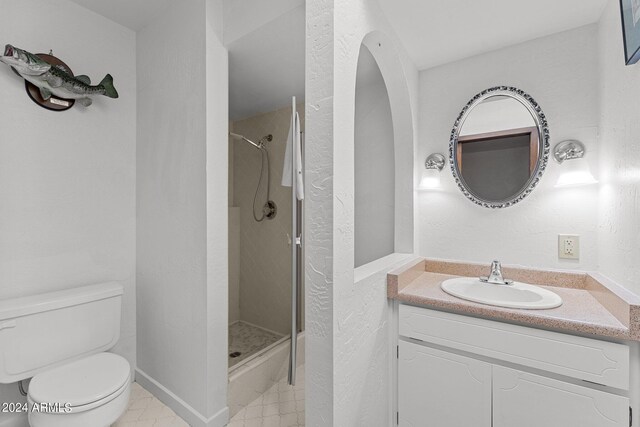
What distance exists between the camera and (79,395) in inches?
49.1

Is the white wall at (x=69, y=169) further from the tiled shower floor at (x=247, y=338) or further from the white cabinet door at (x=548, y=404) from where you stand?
the white cabinet door at (x=548, y=404)

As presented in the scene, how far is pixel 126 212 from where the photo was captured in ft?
6.36

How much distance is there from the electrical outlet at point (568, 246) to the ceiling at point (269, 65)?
1.78m

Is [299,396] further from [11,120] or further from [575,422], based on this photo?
[11,120]

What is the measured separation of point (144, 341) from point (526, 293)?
2.34 metres

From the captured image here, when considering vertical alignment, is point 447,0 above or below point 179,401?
above

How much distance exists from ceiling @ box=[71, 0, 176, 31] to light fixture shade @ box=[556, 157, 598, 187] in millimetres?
2406

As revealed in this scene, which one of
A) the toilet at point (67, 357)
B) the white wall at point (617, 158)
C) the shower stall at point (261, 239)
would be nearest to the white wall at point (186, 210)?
the toilet at point (67, 357)

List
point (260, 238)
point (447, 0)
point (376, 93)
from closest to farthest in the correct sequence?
point (447, 0)
point (376, 93)
point (260, 238)

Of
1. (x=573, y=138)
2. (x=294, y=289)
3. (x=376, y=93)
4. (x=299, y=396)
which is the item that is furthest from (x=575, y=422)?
(x=376, y=93)

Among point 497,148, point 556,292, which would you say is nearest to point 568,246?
point 556,292

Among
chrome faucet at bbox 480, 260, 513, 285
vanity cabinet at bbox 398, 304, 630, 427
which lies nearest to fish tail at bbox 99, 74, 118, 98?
vanity cabinet at bbox 398, 304, 630, 427

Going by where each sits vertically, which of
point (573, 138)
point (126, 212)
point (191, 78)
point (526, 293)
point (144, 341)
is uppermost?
point (191, 78)

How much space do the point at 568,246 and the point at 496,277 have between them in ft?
1.37
